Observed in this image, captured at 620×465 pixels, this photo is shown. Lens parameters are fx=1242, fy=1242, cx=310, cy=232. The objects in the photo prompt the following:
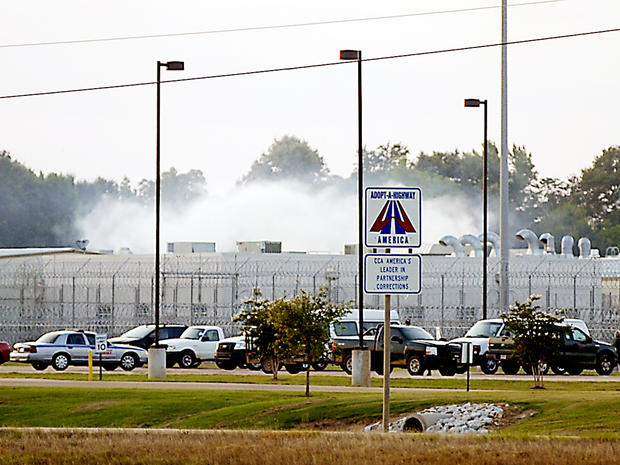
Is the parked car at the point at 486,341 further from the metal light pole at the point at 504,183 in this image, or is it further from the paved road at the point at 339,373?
the metal light pole at the point at 504,183

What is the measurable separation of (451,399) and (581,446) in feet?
29.3

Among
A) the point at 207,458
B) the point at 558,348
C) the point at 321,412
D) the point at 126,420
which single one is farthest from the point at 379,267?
the point at 558,348

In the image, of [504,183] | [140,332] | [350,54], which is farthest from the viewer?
[504,183]

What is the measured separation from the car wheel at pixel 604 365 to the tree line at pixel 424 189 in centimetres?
6281

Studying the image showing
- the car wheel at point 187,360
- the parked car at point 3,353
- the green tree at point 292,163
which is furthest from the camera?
the green tree at point 292,163

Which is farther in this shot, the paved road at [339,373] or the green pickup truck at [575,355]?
the green pickup truck at [575,355]

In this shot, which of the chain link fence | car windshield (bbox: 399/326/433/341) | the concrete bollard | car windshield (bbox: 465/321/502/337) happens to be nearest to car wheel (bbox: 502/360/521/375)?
car windshield (bbox: 465/321/502/337)

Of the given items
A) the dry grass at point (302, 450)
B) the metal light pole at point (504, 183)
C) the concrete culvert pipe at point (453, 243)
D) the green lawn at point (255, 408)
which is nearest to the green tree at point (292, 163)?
the concrete culvert pipe at point (453, 243)

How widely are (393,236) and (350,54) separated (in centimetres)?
1983

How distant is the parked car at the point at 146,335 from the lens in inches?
1730

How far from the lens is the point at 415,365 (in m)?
38.5

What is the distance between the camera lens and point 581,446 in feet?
50.1

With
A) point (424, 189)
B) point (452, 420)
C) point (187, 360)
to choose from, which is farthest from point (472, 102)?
point (424, 189)

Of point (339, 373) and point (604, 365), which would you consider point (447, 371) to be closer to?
point (339, 373)
